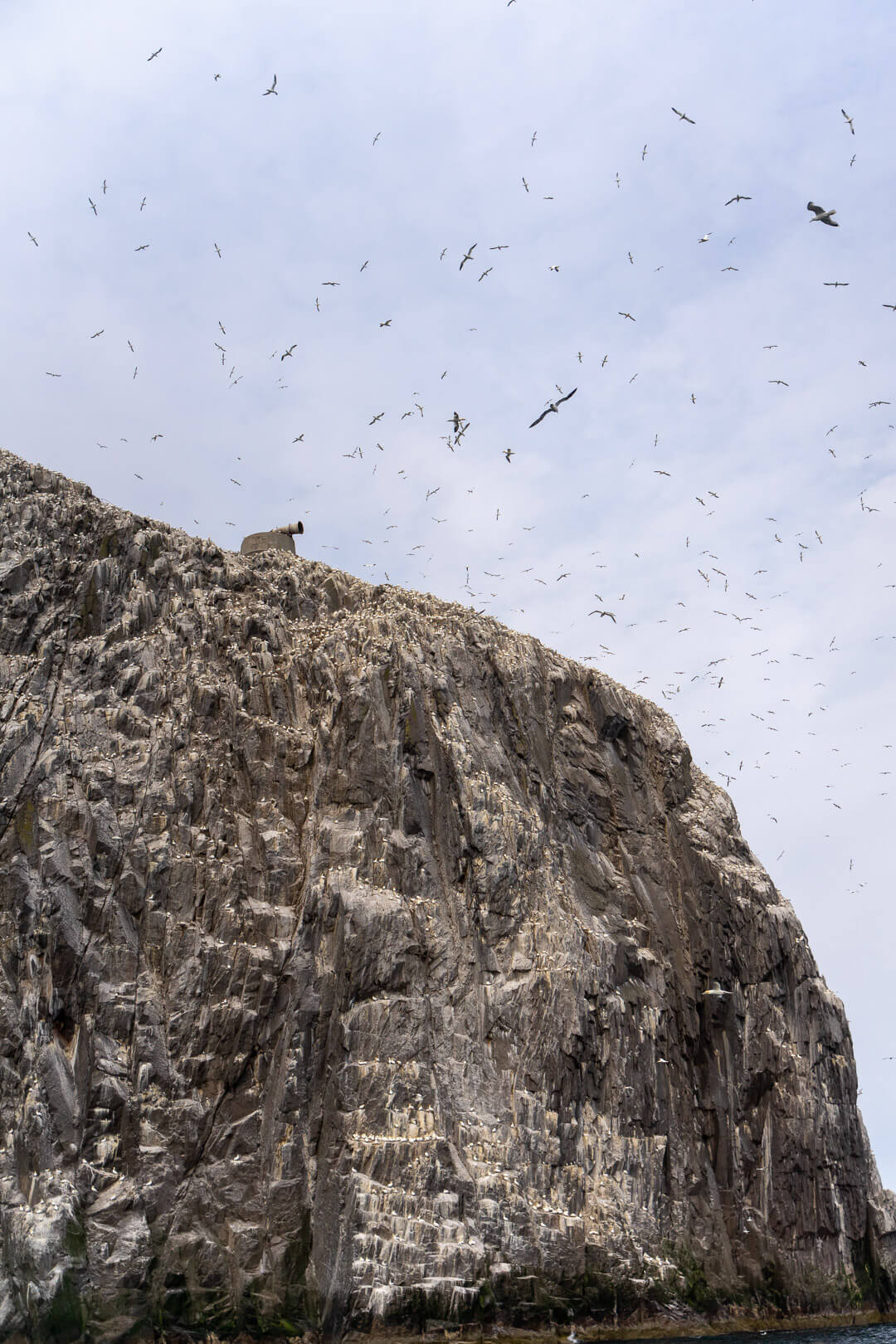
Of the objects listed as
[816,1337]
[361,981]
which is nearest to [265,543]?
[361,981]

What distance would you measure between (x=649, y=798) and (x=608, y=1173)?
746 inches

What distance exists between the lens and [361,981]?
141 feet

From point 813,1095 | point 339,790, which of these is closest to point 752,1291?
point 813,1095

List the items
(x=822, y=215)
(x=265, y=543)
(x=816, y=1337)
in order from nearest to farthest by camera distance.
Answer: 1. (x=822, y=215)
2. (x=816, y=1337)
3. (x=265, y=543)

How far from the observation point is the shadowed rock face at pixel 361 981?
39.2 meters

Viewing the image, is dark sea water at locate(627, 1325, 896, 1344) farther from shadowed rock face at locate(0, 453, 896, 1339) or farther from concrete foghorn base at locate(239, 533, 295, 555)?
concrete foghorn base at locate(239, 533, 295, 555)

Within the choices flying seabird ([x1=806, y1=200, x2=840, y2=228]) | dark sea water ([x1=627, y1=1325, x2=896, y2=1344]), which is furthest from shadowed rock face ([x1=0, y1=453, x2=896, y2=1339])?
flying seabird ([x1=806, y1=200, x2=840, y2=228])

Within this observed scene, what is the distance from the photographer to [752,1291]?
50656mm

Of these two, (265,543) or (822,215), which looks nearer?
(822,215)

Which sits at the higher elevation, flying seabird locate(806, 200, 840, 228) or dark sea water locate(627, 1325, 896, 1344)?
flying seabird locate(806, 200, 840, 228)

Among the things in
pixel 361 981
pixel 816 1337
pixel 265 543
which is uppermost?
pixel 265 543

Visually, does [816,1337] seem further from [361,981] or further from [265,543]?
[265,543]

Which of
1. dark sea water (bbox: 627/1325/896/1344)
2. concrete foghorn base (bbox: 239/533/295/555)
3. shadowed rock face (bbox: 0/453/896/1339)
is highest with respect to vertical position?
concrete foghorn base (bbox: 239/533/295/555)

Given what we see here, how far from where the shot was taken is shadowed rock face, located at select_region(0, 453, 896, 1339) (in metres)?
39.2
